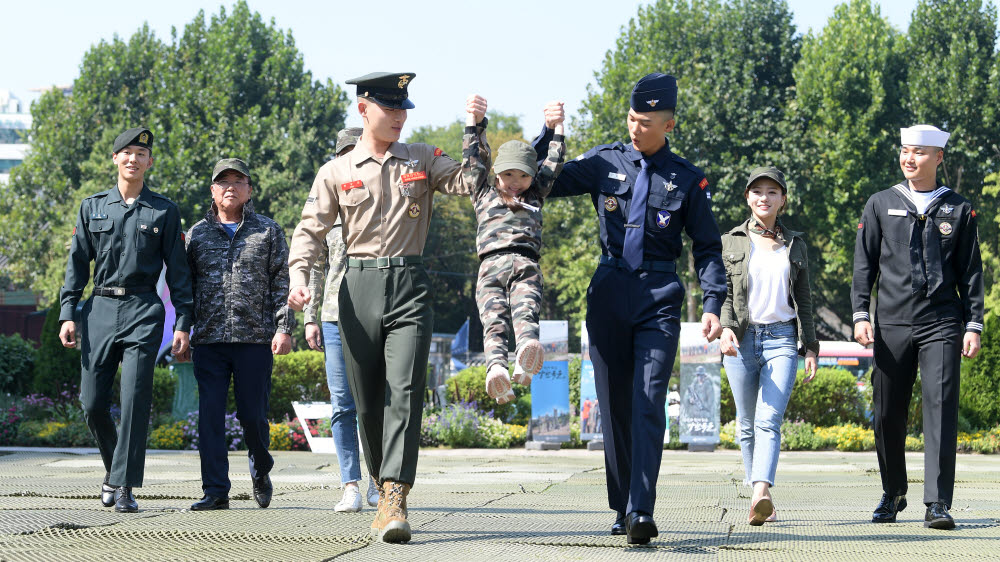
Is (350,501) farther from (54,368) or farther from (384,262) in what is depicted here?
(54,368)

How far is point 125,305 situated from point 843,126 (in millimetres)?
35074

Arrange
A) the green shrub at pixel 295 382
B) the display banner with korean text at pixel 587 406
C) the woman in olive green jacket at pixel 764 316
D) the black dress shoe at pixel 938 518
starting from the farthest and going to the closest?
1. the green shrub at pixel 295 382
2. the display banner with korean text at pixel 587 406
3. the woman in olive green jacket at pixel 764 316
4. the black dress shoe at pixel 938 518

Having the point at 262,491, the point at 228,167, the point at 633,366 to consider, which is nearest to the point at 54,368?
the point at 228,167

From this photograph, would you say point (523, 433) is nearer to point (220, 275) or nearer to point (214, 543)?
point (220, 275)

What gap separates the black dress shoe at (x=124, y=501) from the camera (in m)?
6.07

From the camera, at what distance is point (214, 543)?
15.4ft

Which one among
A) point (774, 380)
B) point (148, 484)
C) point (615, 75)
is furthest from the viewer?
point (615, 75)

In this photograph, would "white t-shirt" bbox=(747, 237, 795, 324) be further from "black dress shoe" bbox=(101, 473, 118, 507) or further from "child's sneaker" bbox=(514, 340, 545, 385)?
"black dress shoe" bbox=(101, 473, 118, 507)

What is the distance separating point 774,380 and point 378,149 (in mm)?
2657

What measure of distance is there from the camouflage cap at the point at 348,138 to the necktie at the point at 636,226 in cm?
189

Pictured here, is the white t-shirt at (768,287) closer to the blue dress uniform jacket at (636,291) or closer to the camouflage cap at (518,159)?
the blue dress uniform jacket at (636,291)

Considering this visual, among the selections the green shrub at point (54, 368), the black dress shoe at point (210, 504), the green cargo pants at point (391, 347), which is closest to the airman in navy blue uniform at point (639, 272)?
the green cargo pants at point (391, 347)

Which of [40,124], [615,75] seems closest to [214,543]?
[615,75]

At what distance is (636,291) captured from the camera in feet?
16.8
